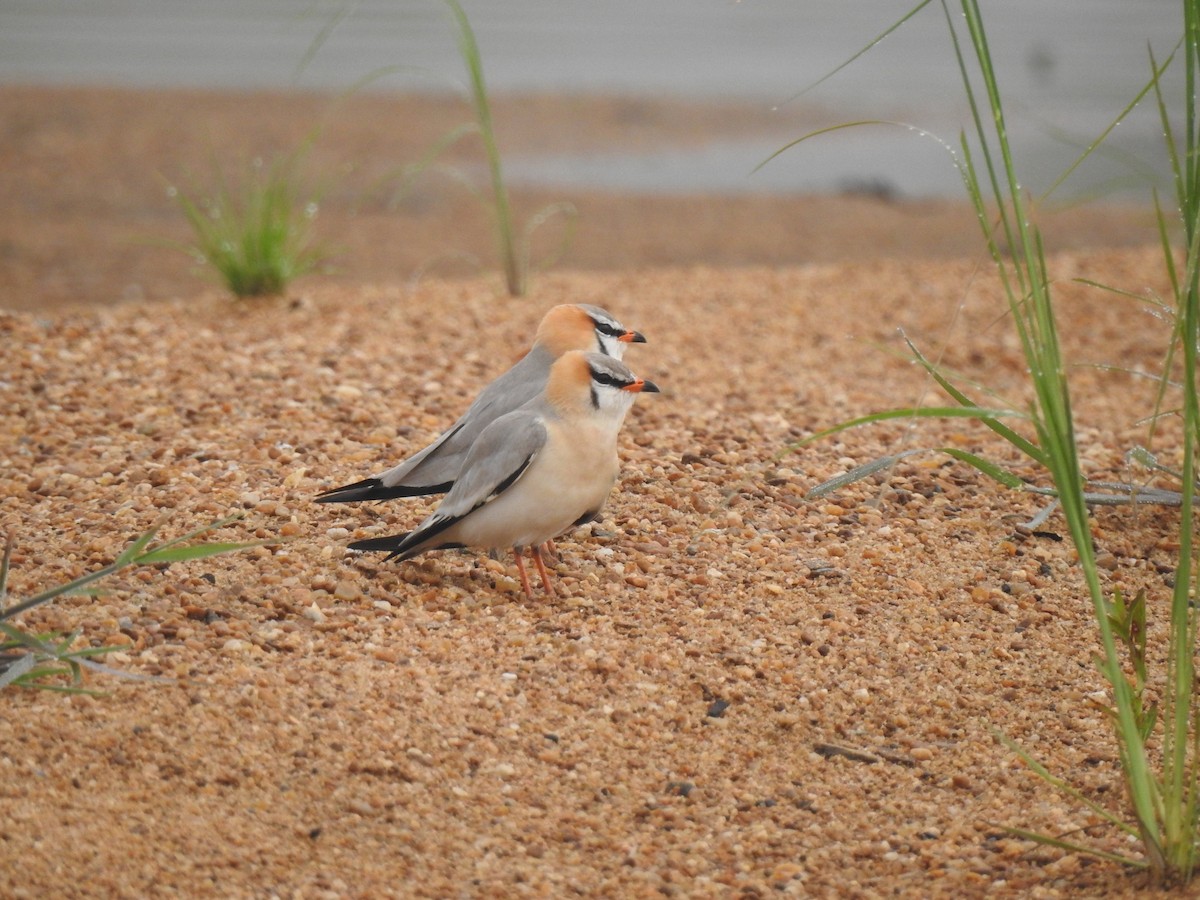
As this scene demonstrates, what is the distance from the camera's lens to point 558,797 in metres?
2.50

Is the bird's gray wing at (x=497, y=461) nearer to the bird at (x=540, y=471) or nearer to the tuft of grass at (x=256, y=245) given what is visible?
the bird at (x=540, y=471)

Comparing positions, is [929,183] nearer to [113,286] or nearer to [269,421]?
[113,286]

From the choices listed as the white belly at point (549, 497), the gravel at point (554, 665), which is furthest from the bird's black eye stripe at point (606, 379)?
the gravel at point (554, 665)

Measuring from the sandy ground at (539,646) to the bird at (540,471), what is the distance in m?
0.16

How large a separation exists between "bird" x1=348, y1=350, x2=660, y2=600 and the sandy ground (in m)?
0.16

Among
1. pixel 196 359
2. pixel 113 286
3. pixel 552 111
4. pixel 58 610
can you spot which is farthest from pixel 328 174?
pixel 58 610

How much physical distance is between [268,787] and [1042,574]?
191 cm

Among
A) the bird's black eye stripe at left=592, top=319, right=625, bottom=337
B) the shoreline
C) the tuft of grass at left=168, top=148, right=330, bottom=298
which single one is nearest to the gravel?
the bird's black eye stripe at left=592, top=319, right=625, bottom=337

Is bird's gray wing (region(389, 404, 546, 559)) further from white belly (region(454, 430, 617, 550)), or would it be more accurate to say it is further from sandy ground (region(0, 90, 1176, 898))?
sandy ground (region(0, 90, 1176, 898))

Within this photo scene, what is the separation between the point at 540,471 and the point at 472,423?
351 mm

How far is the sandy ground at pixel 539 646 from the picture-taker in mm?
2350

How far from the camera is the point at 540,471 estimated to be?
2.97m

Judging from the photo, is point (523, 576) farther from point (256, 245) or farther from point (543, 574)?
point (256, 245)

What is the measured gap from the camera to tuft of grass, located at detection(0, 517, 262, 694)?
238 cm
